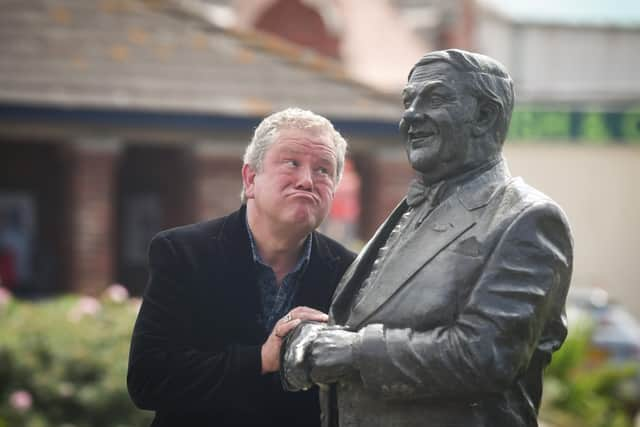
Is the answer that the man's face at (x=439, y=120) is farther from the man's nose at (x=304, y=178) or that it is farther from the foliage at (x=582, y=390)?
the foliage at (x=582, y=390)

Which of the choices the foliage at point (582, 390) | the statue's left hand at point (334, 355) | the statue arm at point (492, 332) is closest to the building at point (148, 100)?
the foliage at point (582, 390)

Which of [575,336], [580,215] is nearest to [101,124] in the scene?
[575,336]

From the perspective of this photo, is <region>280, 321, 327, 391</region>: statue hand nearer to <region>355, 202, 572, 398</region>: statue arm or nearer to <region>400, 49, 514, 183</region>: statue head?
<region>355, 202, 572, 398</region>: statue arm

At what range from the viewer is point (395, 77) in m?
21.2

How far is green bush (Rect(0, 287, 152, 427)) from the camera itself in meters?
8.27

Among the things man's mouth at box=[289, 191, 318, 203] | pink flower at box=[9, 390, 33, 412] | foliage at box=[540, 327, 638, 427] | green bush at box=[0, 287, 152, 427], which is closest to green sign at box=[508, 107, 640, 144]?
foliage at box=[540, 327, 638, 427]

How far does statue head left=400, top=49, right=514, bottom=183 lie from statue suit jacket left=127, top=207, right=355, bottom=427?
65cm

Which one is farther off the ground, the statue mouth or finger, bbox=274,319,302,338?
the statue mouth

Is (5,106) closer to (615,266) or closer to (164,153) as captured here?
(164,153)

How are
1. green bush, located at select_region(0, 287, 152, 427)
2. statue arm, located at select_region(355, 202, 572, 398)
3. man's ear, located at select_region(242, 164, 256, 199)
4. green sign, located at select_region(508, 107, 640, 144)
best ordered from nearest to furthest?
statue arm, located at select_region(355, 202, 572, 398)
man's ear, located at select_region(242, 164, 256, 199)
green bush, located at select_region(0, 287, 152, 427)
green sign, located at select_region(508, 107, 640, 144)

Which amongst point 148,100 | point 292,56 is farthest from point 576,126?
point 148,100

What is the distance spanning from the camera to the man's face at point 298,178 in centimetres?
362

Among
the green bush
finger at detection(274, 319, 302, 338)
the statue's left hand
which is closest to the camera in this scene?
the statue's left hand

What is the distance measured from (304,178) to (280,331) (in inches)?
17.1
